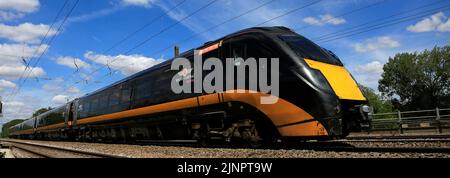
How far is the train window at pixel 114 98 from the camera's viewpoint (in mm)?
17594

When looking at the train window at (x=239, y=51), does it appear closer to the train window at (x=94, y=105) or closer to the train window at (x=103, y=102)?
the train window at (x=103, y=102)

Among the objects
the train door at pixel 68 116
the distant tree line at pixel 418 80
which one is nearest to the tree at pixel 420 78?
the distant tree line at pixel 418 80

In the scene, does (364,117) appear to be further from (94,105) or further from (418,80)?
(418,80)

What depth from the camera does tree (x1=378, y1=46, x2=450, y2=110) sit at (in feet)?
198

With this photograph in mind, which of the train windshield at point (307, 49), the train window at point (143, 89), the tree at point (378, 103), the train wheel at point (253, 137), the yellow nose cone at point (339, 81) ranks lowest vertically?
the train wheel at point (253, 137)

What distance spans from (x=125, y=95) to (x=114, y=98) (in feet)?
5.56

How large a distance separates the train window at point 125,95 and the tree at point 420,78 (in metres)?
54.9

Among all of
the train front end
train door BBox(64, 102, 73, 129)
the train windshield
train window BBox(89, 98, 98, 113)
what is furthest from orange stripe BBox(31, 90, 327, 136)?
train door BBox(64, 102, 73, 129)

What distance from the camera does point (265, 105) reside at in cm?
929

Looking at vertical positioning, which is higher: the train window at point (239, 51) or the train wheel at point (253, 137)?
the train window at point (239, 51)

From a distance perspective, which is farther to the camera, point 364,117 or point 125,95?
point 125,95

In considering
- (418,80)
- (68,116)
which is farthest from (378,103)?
(68,116)

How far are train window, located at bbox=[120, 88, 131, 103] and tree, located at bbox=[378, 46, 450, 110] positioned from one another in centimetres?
5488
